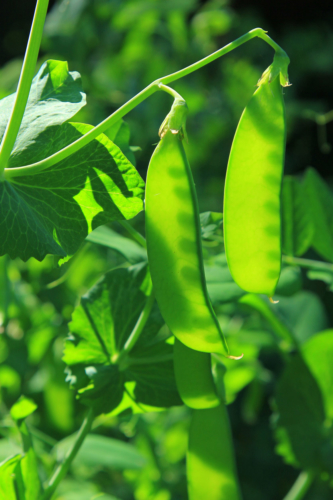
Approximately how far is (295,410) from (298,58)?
1.39 meters

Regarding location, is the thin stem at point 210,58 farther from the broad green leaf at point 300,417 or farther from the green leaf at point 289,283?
the broad green leaf at point 300,417

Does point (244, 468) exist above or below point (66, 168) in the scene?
below

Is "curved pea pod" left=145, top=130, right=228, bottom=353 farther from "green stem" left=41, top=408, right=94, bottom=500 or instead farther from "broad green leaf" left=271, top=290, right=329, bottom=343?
"broad green leaf" left=271, top=290, right=329, bottom=343

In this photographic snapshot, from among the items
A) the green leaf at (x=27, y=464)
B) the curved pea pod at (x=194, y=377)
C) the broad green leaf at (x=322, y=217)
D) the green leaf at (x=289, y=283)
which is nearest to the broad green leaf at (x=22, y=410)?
the green leaf at (x=27, y=464)

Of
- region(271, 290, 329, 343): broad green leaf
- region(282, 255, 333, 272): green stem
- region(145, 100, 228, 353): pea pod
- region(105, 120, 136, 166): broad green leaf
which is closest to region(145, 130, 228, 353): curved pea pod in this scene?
region(145, 100, 228, 353): pea pod

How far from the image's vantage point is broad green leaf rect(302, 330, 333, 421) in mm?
484

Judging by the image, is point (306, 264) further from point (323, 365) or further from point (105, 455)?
point (105, 455)

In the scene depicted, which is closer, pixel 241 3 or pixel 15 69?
pixel 15 69

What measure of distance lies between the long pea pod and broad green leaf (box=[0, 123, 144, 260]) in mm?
59

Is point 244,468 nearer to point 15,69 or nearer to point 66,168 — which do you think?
point 66,168

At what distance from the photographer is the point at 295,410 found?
1.62ft

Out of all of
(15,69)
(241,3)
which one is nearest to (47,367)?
(15,69)

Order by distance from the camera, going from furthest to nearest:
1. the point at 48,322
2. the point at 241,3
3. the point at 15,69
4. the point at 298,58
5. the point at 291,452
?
the point at 241,3
the point at 298,58
the point at 15,69
the point at 48,322
the point at 291,452

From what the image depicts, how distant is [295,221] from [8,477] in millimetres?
342
